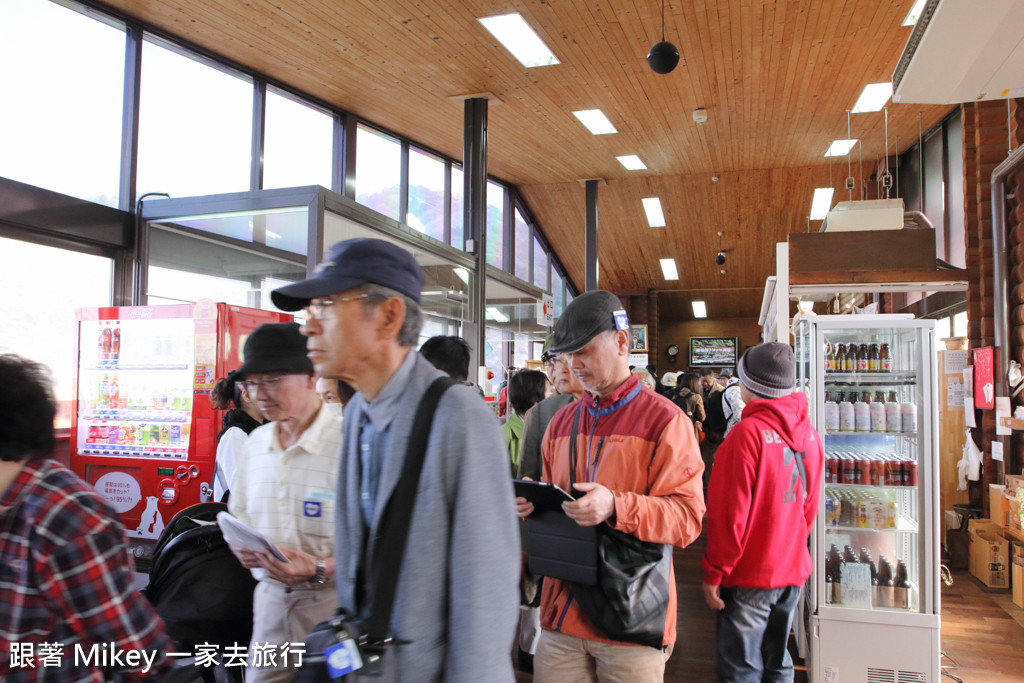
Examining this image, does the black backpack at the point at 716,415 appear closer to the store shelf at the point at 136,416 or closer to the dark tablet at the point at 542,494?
the store shelf at the point at 136,416

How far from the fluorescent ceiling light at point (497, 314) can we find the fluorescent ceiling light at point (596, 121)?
2829 millimetres

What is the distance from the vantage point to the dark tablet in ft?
5.81

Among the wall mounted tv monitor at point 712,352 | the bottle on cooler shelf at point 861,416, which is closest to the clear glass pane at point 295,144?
the bottle on cooler shelf at point 861,416

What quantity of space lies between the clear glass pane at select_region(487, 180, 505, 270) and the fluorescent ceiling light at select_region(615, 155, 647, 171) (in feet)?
8.62

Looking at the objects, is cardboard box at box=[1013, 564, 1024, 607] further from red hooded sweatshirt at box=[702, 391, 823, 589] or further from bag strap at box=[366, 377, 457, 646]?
bag strap at box=[366, 377, 457, 646]

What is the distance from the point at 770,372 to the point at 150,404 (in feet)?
13.1

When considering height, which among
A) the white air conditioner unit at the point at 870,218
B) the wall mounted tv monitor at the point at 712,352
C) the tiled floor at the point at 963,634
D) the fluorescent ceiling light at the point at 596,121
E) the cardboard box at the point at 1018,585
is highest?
the fluorescent ceiling light at the point at 596,121

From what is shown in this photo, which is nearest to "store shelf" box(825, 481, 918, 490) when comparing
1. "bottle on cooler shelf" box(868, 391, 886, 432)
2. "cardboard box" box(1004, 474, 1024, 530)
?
"bottle on cooler shelf" box(868, 391, 886, 432)

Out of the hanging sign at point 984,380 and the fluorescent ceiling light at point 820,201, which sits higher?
the fluorescent ceiling light at point 820,201

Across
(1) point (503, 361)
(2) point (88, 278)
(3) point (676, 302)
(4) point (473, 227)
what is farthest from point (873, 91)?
(3) point (676, 302)

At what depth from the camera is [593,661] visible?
1925 millimetres

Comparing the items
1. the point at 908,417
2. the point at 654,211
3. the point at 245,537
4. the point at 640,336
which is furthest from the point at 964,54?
the point at 640,336

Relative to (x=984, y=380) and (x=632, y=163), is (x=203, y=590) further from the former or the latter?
(x=632, y=163)

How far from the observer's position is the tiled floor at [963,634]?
396cm
